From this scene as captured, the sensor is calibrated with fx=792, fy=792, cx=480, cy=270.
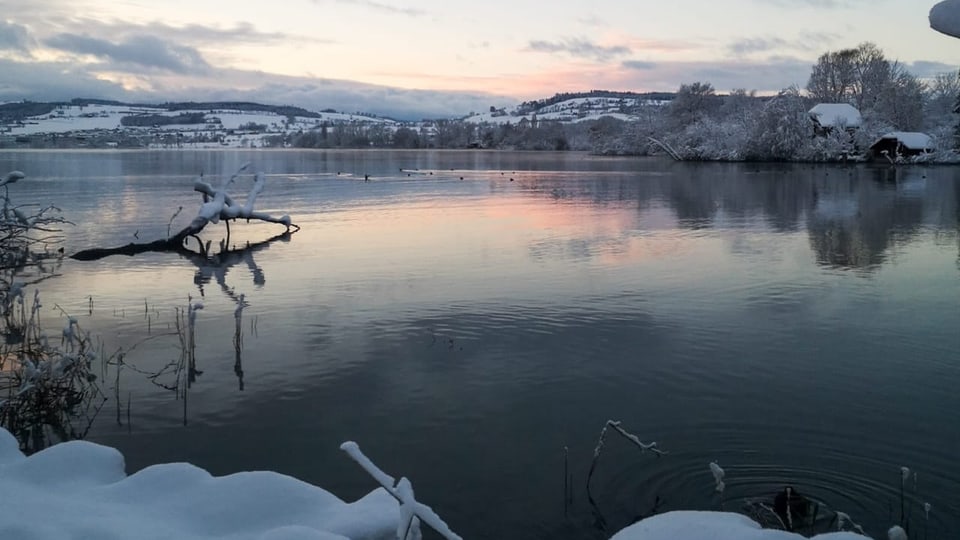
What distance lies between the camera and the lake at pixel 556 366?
24.8 feet

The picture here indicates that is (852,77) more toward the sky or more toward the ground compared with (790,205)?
more toward the sky

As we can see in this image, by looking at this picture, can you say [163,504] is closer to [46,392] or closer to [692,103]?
[46,392]

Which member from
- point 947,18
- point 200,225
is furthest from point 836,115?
point 947,18

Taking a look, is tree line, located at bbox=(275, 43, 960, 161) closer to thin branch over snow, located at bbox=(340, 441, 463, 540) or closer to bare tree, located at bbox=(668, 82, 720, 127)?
bare tree, located at bbox=(668, 82, 720, 127)

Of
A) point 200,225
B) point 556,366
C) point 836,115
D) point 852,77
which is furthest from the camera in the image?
point 852,77

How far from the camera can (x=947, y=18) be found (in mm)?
2740

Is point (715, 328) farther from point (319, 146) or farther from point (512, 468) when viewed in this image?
point (319, 146)

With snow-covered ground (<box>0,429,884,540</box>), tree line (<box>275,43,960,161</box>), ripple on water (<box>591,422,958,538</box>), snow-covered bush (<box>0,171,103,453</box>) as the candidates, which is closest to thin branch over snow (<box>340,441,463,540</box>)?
snow-covered ground (<box>0,429,884,540</box>)

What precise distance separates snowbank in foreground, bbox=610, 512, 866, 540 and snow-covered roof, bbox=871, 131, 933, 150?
7853cm

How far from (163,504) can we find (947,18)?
196 inches

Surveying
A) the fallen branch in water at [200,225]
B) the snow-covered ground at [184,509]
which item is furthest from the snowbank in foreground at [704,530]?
the fallen branch in water at [200,225]

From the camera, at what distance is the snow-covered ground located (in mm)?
4523

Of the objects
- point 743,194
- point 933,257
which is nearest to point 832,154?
point 743,194

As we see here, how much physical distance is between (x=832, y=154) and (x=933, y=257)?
59869mm
